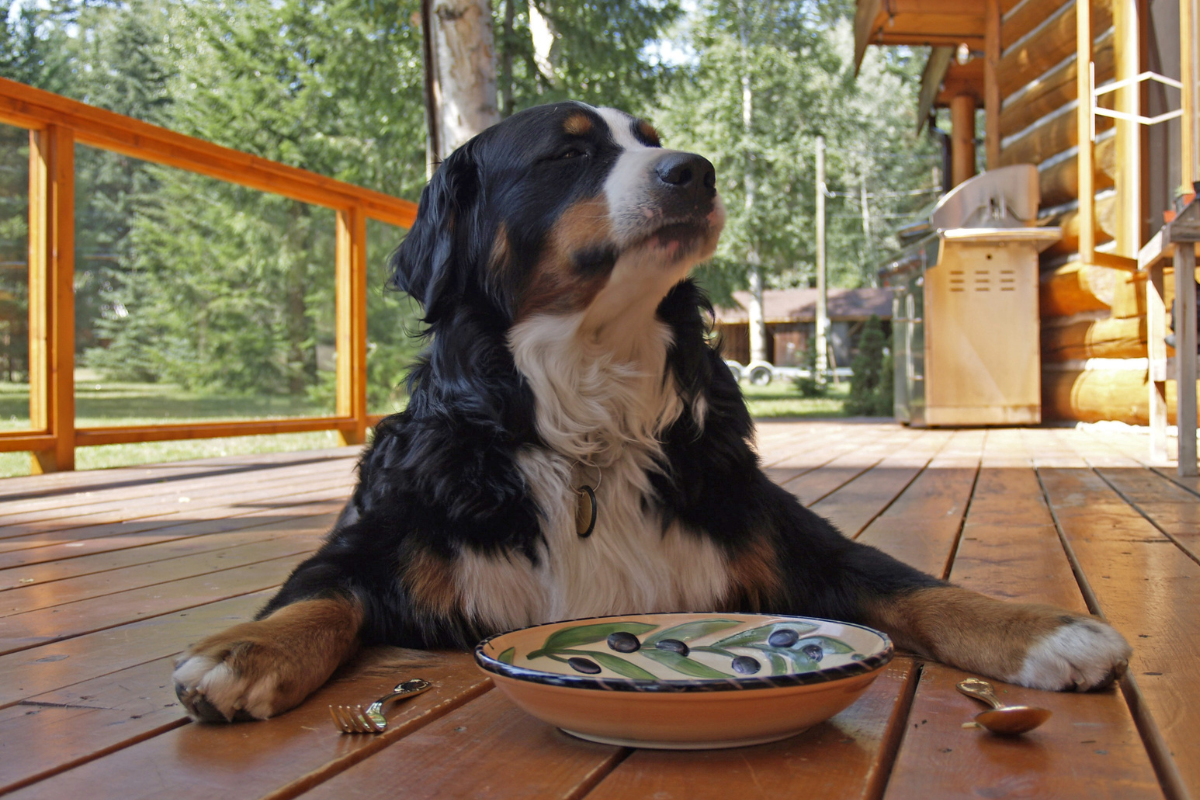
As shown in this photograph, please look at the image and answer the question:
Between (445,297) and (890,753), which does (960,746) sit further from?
(445,297)

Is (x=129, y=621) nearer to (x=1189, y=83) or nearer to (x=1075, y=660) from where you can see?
(x=1075, y=660)

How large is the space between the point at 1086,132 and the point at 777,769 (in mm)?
5231

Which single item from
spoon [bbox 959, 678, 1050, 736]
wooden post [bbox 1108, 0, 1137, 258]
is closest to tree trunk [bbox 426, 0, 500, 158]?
wooden post [bbox 1108, 0, 1137, 258]

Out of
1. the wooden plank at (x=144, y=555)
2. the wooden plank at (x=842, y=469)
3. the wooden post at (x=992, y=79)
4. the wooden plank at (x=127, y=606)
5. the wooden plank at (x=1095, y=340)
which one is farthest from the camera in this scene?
the wooden post at (x=992, y=79)

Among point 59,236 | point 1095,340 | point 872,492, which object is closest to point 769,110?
point 1095,340

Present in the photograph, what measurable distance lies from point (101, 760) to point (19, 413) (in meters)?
4.02

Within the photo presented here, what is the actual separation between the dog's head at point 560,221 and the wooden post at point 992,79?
24.8ft

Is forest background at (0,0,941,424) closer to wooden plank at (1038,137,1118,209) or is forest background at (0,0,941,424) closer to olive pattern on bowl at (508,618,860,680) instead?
olive pattern on bowl at (508,618,860,680)

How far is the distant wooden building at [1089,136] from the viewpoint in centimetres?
541

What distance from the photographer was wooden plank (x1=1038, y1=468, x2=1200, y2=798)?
1.24 m

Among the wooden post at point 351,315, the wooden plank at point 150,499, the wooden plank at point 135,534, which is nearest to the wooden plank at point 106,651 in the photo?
the wooden plank at point 135,534

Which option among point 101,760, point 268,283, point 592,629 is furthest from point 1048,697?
point 268,283

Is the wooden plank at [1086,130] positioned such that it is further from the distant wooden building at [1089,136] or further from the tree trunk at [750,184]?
the tree trunk at [750,184]

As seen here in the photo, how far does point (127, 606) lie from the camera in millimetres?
2146
